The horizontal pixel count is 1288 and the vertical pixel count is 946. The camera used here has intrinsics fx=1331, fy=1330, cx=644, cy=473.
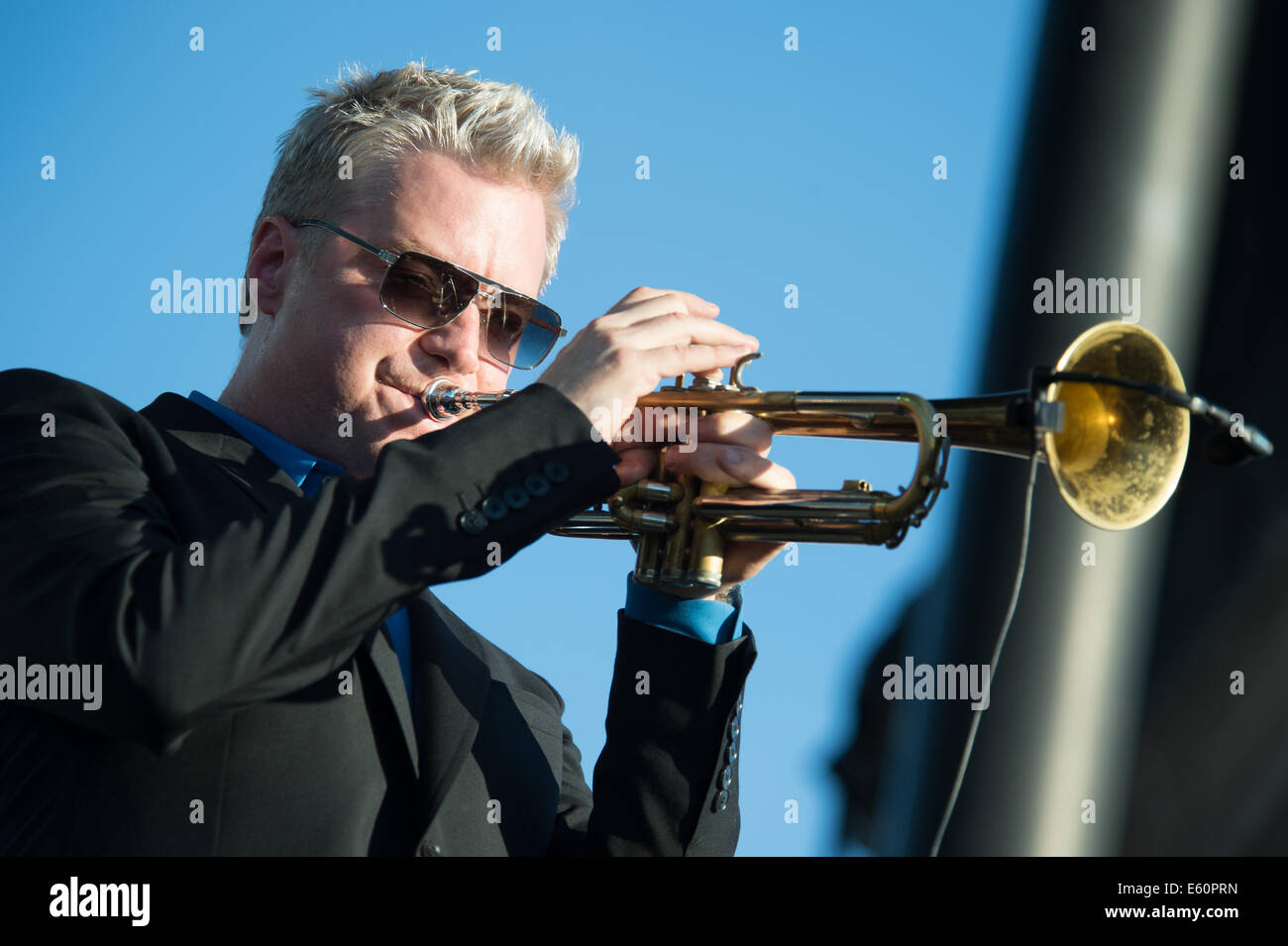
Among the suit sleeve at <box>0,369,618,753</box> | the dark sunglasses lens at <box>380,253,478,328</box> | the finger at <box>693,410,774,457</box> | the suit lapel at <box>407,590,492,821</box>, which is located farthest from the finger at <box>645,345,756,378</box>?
the dark sunglasses lens at <box>380,253,478,328</box>

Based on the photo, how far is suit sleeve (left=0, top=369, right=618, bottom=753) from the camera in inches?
85.1

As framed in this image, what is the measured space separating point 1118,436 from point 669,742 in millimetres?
1237

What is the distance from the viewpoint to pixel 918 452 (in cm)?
300

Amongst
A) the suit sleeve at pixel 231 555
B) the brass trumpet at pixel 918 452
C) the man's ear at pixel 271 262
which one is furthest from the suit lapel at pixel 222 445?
the man's ear at pixel 271 262

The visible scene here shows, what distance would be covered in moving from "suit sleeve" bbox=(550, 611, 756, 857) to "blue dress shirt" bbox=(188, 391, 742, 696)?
74mm

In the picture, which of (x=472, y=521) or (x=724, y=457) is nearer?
(x=472, y=521)

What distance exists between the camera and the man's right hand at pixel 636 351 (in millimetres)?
2600

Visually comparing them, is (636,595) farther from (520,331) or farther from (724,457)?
(520,331)

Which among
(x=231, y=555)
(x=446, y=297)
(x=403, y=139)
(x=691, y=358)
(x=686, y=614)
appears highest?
(x=403, y=139)

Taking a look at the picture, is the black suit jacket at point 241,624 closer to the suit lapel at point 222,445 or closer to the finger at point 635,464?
the suit lapel at point 222,445

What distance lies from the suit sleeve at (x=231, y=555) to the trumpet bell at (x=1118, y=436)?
3.56ft

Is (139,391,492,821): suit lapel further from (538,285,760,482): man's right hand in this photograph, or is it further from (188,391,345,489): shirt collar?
(538,285,760,482): man's right hand

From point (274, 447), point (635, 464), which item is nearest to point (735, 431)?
point (635, 464)
